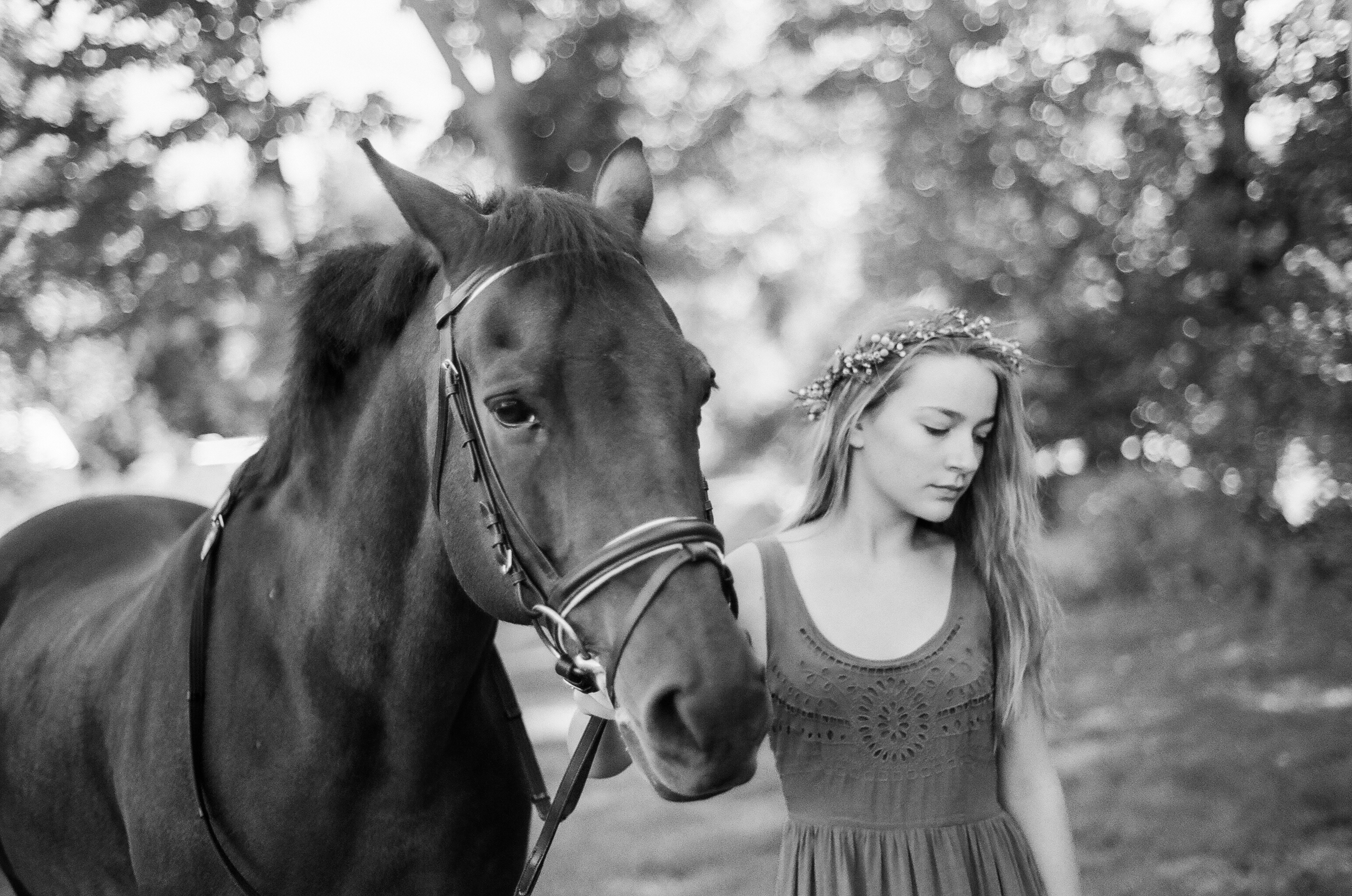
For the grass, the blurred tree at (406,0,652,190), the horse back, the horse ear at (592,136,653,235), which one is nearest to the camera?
the horse ear at (592,136,653,235)

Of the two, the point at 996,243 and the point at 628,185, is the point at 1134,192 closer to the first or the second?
the point at 996,243

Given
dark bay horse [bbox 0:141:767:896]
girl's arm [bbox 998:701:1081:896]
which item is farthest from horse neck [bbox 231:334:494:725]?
girl's arm [bbox 998:701:1081:896]

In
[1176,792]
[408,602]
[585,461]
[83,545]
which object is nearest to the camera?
[585,461]

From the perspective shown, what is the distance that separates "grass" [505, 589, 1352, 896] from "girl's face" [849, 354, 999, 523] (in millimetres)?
2611

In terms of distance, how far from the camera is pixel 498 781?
2324 mm

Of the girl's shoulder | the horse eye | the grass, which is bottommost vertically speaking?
the grass

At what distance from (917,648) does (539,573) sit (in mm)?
880

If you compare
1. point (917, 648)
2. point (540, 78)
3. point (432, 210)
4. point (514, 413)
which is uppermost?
point (540, 78)

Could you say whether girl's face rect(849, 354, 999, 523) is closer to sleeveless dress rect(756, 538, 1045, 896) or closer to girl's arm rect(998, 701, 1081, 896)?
sleeveless dress rect(756, 538, 1045, 896)

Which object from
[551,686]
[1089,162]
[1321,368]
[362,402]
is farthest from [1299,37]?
[551,686]

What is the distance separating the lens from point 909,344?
7.52 ft

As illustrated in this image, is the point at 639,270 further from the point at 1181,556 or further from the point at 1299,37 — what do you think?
the point at 1181,556

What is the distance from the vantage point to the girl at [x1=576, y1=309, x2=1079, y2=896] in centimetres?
215

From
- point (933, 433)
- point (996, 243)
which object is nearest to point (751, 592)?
point (933, 433)
